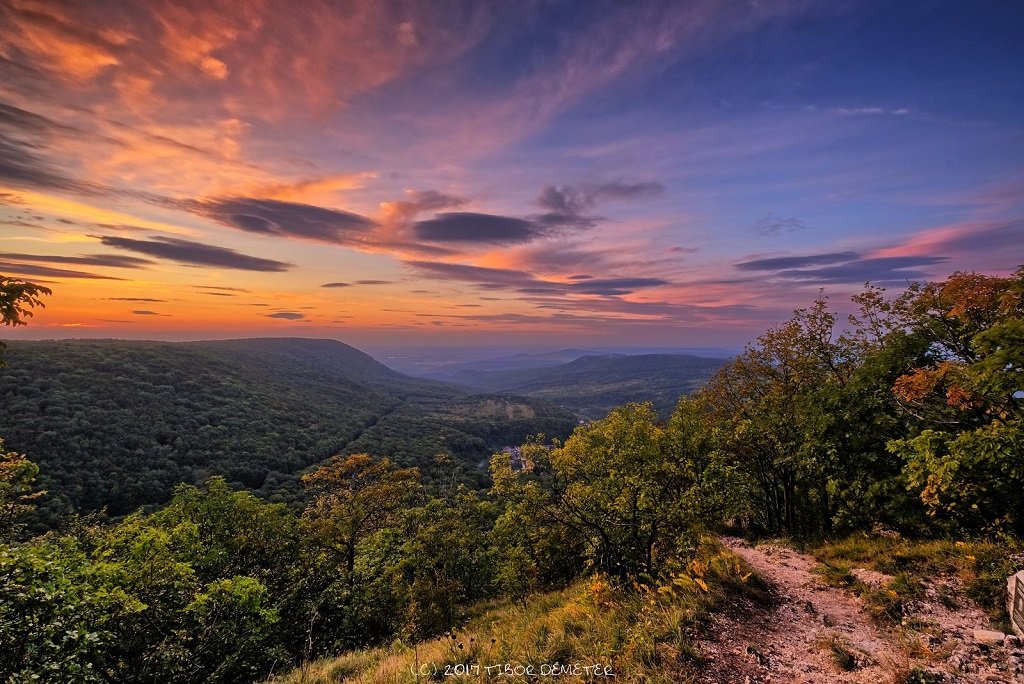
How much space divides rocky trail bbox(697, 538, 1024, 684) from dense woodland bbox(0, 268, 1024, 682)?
1.33m

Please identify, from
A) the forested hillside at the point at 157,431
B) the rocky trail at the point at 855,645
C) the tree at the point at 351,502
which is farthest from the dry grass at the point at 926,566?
the forested hillside at the point at 157,431

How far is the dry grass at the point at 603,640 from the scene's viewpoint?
8.77 meters

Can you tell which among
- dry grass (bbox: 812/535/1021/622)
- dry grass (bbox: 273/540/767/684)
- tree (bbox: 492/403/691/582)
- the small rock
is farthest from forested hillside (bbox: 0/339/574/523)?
the small rock

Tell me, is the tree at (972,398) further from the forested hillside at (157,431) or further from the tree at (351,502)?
the forested hillside at (157,431)

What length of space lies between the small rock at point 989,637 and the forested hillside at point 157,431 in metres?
84.0

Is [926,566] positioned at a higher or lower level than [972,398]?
lower

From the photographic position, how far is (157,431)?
101875 millimetres

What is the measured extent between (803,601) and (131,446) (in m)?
128

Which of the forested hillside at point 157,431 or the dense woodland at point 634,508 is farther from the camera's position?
the forested hillside at point 157,431

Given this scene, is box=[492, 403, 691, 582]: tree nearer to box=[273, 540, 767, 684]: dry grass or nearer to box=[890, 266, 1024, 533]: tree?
box=[273, 540, 767, 684]: dry grass

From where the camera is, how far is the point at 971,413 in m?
17.1

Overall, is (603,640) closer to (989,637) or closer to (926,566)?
(989,637)

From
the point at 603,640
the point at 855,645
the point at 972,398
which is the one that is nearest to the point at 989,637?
the point at 855,645

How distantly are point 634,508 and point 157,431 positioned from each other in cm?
13162
